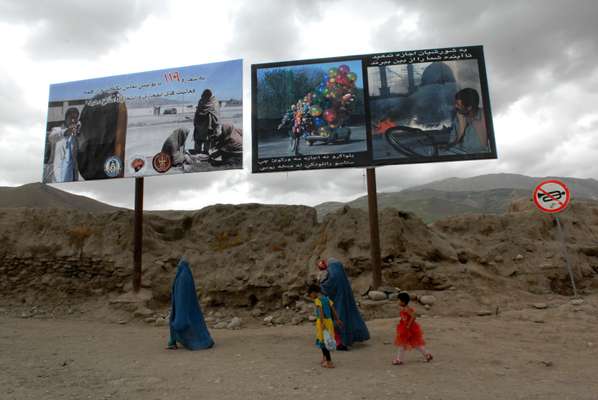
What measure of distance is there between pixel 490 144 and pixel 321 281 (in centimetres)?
497

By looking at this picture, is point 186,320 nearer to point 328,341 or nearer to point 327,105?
point 328,341

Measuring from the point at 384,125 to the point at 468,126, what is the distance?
1705mm

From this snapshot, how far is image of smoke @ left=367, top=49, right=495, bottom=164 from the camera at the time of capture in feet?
26.6

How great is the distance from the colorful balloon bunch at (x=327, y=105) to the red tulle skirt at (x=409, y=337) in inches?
196

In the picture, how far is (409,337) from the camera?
4453 mm

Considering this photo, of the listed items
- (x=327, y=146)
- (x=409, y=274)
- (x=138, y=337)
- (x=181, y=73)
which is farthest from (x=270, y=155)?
(x=138, y=337)

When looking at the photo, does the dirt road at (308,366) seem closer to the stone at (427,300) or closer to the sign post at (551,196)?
the stone at (427,300)

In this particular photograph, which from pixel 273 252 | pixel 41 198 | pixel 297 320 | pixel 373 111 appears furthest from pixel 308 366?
pixel 41 198

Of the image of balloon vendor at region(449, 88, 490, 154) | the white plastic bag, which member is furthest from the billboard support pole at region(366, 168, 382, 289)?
the white plastic bag

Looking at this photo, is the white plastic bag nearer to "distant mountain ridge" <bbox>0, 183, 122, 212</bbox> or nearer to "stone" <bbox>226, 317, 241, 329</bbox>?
"stone" <bbox>226, 317, 241, 329</bbox>

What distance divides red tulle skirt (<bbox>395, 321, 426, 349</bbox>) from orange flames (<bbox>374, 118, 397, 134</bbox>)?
15.8 ft

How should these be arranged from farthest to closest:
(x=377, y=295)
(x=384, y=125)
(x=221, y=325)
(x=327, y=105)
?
(x=327, y=105)
(x=384, y=125)
(x=221, y=325)
(x=377, y=295)

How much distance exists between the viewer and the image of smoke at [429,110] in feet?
26.6

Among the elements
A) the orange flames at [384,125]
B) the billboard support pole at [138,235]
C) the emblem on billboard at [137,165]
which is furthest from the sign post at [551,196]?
the emblem on billboard at [137,165]
